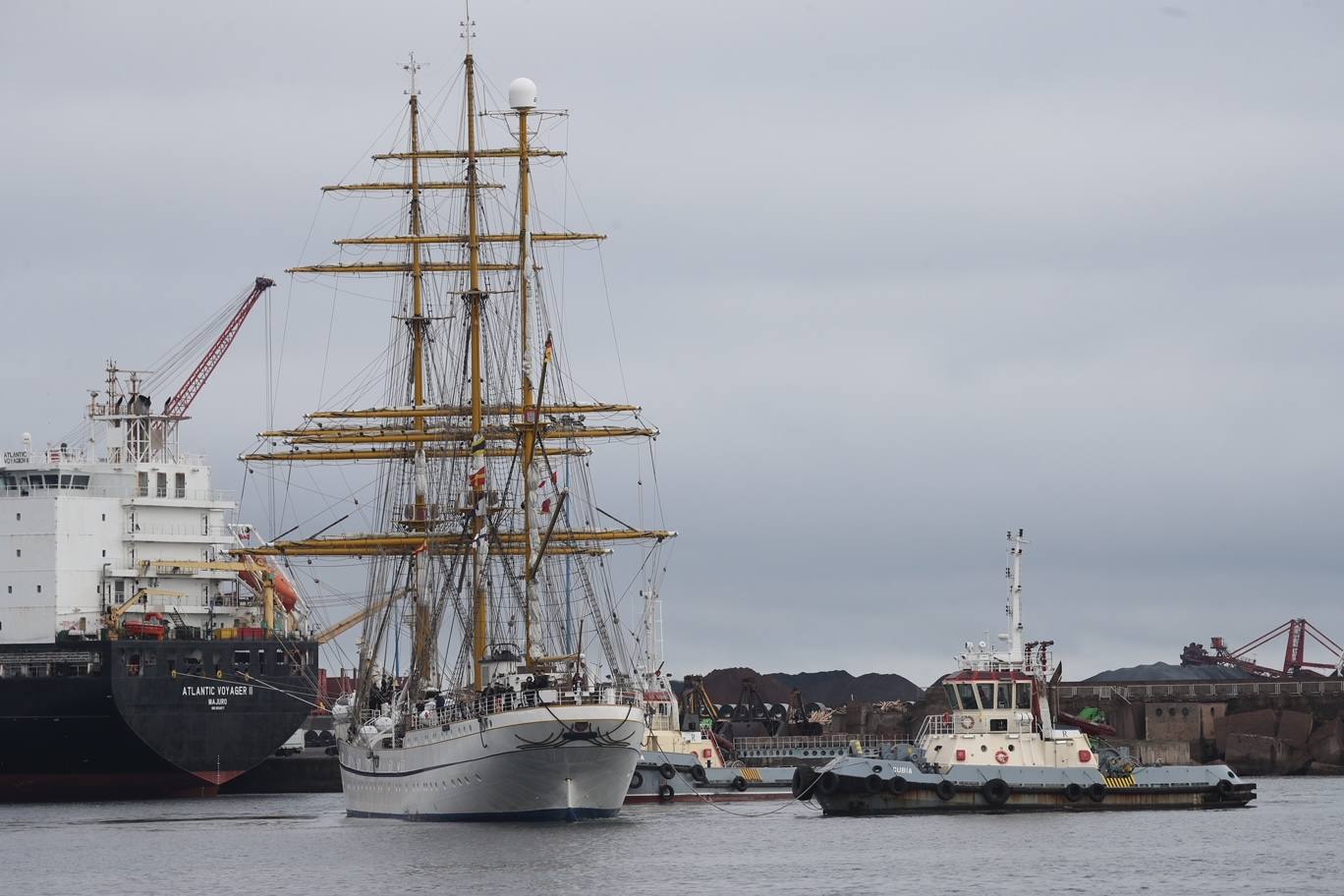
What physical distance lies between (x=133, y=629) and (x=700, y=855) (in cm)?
5036

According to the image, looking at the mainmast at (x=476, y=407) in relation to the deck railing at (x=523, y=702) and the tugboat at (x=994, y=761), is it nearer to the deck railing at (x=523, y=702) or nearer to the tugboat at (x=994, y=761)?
the deck railing at (x=523, y=702)

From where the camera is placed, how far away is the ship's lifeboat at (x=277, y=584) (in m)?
127

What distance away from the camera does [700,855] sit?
254 feet

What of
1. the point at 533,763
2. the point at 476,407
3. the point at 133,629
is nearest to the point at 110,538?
the point at 133,629

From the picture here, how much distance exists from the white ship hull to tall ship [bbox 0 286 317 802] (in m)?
27.9

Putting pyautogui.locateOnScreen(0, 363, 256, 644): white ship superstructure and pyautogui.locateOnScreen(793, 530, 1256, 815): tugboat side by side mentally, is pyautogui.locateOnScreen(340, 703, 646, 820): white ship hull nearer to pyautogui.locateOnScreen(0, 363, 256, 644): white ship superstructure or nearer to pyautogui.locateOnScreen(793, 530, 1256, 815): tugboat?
pyautogui.locateOnScreen(793, 530, 1256, 815): tugboat

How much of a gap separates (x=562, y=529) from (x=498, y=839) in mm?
30724

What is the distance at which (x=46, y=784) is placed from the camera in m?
116

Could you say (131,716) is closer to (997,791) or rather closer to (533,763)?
(533,763)

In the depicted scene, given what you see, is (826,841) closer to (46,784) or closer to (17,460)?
(46,784)

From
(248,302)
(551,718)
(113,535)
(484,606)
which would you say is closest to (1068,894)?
(551,718)

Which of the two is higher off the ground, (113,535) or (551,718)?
(113,535)

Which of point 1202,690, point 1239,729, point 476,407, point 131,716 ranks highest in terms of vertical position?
point 476,407

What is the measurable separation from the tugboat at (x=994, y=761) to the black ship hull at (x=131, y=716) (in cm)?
3719
